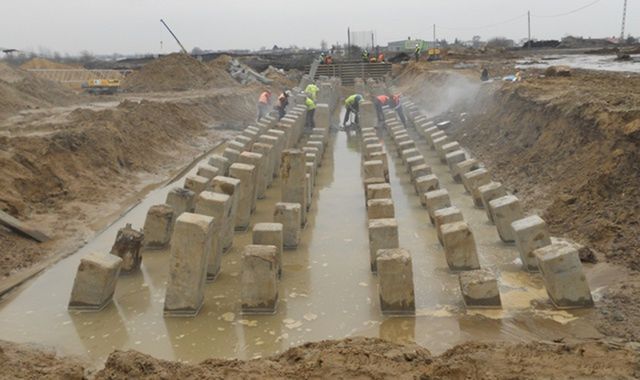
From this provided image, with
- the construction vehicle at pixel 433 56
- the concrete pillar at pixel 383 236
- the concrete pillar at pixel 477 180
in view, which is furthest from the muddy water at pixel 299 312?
the construction vehicle at pixel 433 56

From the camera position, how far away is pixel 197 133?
18031mm

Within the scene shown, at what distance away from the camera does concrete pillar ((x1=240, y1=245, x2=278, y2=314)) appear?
5.86 metres

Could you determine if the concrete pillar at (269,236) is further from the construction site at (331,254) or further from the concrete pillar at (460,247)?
the concrete pillar at (460,247)

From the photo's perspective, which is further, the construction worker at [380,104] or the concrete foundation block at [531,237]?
the construction worker at [380,104]

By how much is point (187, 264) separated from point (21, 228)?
3344 mm

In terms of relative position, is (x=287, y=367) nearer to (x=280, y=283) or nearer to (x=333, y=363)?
(x=333, y=363)

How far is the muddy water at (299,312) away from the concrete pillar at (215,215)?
0.18 m

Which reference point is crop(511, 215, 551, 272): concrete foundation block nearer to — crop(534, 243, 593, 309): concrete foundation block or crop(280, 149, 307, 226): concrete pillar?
crop(534, 243, 593, 309): concrete foundation block

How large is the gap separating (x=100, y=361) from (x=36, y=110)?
1440 centimetres

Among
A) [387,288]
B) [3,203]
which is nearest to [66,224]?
[3,203]

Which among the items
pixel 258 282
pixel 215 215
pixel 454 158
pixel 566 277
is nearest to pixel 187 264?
pixel 258 282

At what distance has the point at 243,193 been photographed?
879 centimetres

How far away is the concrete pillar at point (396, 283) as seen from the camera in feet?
18.7

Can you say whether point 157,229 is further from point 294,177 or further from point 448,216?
point 448,216
